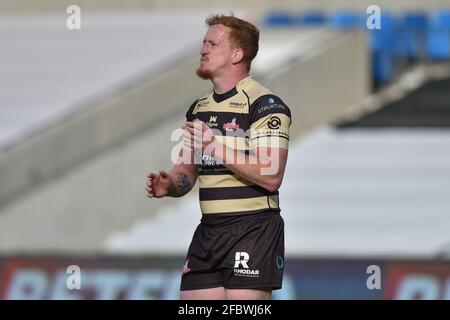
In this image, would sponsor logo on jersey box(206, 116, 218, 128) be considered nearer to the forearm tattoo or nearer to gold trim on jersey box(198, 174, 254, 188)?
gold trim on jersey box(198, 174, 254, 188)

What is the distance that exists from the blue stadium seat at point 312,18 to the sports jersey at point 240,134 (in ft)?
48.0

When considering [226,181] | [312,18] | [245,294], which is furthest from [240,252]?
[312,18]

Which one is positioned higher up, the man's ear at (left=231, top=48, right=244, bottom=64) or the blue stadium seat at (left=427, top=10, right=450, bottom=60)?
the blue stadium seat at (left=427, top=10, right=450, bottom=60)

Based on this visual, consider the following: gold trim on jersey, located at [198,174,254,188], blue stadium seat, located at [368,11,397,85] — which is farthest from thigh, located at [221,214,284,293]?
blue stadium seat, located at [368,11,397,85]

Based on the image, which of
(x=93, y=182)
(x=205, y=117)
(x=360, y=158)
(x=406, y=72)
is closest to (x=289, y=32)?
(x=406, y=72)

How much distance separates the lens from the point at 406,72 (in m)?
19.3

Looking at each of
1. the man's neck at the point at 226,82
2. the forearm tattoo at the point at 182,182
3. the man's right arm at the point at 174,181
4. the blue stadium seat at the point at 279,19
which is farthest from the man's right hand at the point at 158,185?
the blue stadium seat at the point at 279,19

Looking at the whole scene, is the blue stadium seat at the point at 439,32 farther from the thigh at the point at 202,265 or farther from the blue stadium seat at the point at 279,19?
the thigh at the point at 202,265

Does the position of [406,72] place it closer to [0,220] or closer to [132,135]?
[132,135]

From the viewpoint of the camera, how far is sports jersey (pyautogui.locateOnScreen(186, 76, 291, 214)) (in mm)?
5375

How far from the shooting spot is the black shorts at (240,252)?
17.8 feet

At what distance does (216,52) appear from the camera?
214 inches

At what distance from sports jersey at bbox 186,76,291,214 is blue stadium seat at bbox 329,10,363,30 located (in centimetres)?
1412

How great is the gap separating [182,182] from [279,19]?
14651 millimetres
